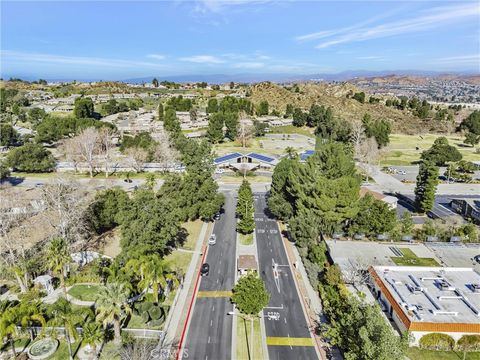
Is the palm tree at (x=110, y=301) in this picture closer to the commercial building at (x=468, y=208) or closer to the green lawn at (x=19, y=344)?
the green lawn at (x=19, y=344)

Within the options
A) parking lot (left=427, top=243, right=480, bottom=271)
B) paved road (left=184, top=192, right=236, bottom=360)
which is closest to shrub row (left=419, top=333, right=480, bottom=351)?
parking lot (left=427, top=243, right=480, bottom=271)

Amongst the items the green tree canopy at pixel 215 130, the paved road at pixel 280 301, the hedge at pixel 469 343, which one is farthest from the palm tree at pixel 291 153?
the hedge at pixel 469 343

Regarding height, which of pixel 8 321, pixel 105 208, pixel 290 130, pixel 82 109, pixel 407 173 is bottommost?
pixel 407 173

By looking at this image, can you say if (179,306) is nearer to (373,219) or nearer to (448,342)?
(448,342)

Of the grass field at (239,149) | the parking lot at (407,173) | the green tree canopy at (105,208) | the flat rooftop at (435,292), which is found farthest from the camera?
the grass field at (239,149)

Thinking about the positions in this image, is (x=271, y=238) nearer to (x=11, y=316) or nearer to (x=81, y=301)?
(x=81, y=301)

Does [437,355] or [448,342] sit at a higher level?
[448,342]

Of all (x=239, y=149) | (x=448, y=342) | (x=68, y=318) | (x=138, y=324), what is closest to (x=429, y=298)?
(x=448, y=342)

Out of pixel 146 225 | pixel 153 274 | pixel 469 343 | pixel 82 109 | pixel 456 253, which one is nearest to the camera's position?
pixel 469 343
